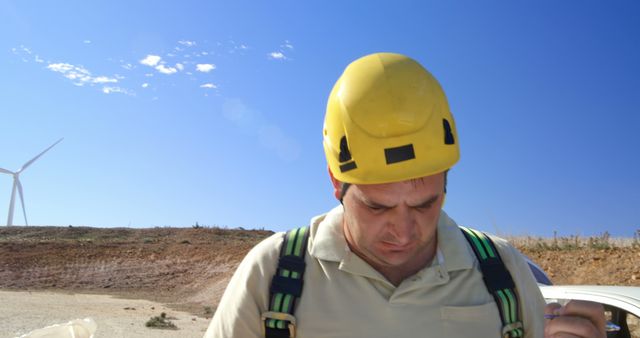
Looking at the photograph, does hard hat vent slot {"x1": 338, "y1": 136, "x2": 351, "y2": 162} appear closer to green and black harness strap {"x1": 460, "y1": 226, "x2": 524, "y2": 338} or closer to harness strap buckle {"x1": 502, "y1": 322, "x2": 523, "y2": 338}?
green and black harness strap {"x1": 460, "y1": 226, "x2": 524, "y2": 338}

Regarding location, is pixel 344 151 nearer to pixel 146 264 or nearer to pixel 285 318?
pixel 285 318

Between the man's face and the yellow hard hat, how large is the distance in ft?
0.13

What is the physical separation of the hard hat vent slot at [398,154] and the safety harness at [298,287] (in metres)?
0.44

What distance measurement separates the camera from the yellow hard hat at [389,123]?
2191mm

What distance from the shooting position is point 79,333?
2.66 m

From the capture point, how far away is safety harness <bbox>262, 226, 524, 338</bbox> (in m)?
2.10

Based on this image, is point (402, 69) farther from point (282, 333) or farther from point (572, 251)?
point (572, 251)

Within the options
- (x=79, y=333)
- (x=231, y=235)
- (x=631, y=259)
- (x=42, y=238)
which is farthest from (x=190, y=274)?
(x=79, y=333)

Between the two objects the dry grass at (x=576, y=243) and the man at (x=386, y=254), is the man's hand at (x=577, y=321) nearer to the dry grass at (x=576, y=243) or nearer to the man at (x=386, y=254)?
the man at (x=386, y=254)

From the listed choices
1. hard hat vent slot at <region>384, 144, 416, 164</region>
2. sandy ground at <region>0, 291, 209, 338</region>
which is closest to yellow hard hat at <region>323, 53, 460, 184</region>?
hard hat vent slot at <region>384, 144, 416, 164</region>

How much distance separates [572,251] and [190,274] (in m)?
13.1

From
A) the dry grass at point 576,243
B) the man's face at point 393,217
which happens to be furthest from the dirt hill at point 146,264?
the man's face at point 393,217

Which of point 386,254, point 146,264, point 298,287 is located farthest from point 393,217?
point 146,264

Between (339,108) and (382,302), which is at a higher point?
(339,108)
